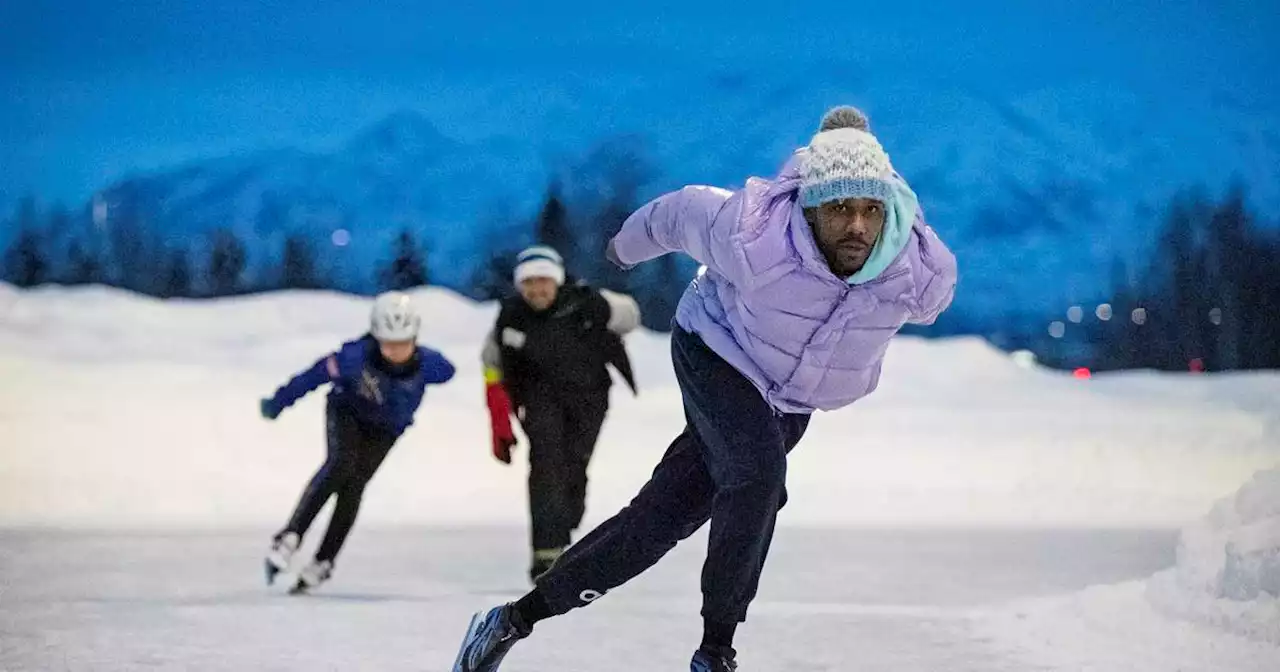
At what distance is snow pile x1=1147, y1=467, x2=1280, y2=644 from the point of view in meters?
3.89

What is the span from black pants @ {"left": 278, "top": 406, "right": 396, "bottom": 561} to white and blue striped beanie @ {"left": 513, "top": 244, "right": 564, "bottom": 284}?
0.82m

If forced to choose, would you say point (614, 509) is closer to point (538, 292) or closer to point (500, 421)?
point (538, 292)

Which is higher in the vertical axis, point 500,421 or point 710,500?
point 500,421

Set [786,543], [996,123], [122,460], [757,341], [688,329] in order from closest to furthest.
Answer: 1. [757,341]
2. [688,329]
3. [786,543]
4. [122,460]
5. [996,123]

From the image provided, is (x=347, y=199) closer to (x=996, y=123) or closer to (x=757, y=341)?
(x=996, y=123)

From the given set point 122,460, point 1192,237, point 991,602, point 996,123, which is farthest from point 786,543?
point 996,123

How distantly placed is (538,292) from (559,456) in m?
0.63

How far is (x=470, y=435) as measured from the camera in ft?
41.5

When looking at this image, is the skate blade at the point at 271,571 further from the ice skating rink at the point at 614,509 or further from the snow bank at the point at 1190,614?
the snow bank at the point at 1190,614

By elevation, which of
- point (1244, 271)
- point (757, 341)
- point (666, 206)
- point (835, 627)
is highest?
point (1244, 271)

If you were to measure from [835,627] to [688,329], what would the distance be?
168 cm

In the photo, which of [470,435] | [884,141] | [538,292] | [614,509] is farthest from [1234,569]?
[884,141]

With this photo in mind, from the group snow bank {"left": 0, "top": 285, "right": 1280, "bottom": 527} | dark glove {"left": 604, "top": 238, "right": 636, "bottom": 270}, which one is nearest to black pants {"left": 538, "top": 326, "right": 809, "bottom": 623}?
dark glove {"left": 604, "top": 238, "right": 636, "bottom": 270}

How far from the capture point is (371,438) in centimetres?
551
